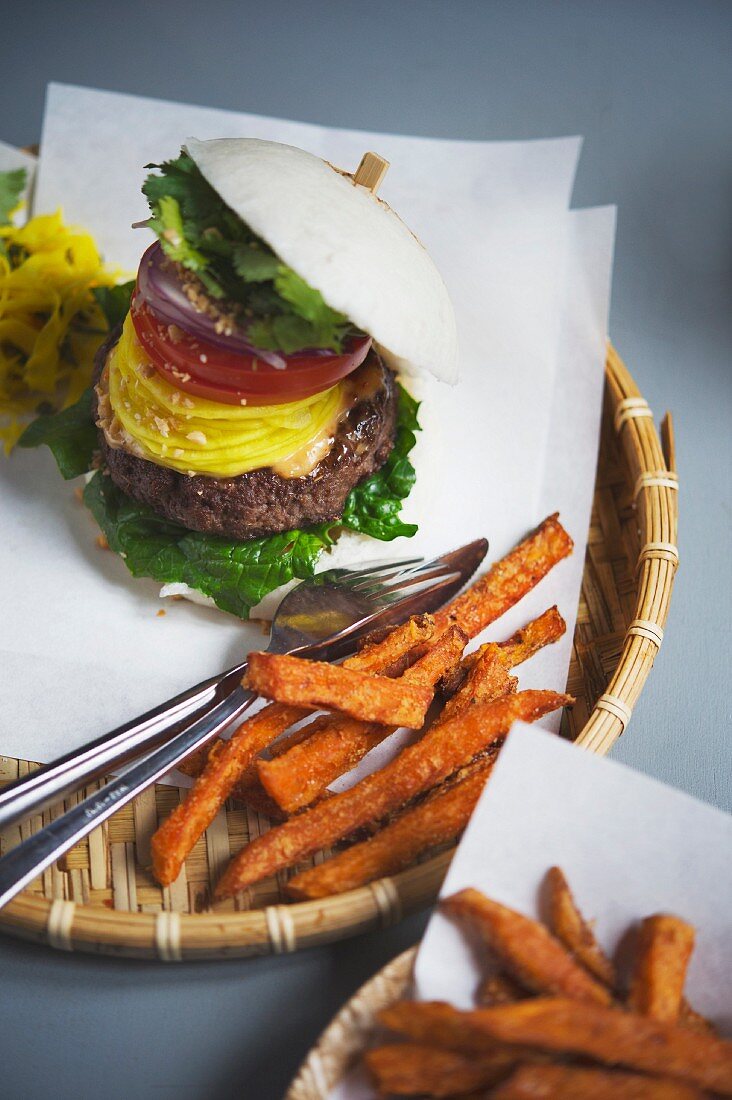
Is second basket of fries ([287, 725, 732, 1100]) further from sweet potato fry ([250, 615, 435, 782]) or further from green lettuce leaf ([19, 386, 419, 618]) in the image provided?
green lettuce leaf ([19, 386, 419, 618])

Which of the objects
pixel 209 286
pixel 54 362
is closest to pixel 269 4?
pixel 54 362

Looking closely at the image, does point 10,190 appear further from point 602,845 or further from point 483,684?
point 602,845

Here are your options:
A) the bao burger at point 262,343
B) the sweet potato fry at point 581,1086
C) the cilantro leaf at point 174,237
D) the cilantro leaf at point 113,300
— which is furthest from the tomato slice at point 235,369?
the sweet potato fry at point 581,1086

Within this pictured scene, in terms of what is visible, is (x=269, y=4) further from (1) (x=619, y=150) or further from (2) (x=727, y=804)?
(2) (x=727, y=804)

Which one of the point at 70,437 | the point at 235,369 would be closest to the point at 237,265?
the point at 235,369

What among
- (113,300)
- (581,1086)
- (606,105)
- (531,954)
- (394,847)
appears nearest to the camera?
(581,1086)

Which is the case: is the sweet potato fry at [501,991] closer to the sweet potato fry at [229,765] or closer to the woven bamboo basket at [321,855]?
the woven bamboo basket at [321,855]

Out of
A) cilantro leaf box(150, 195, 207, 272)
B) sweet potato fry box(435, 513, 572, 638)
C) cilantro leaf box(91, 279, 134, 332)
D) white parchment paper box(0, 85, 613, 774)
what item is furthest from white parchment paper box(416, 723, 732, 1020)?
cilantro leaf box(91, 279, 134, 332)
